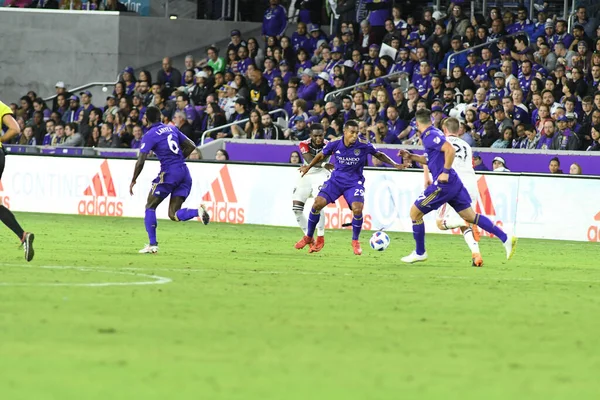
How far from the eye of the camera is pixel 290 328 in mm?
9727

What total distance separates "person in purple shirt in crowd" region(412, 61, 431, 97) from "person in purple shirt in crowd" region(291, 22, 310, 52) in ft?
16.0

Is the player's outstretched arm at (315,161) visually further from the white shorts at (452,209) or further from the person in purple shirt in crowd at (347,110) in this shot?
Answer: the person in purple shirt in crowd at (347,110)

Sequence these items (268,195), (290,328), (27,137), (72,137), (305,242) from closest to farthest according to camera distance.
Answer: (290,328) → (305,242) → (268,195) → (72,137) → (27,137)

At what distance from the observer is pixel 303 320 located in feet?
33.6

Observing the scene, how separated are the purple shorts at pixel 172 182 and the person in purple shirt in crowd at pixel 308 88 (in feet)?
40.8

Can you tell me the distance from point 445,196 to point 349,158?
253 cm

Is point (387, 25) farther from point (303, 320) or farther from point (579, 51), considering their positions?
point (303, 320)

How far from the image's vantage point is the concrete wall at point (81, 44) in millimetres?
37250

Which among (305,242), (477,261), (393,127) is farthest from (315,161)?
(393,127)

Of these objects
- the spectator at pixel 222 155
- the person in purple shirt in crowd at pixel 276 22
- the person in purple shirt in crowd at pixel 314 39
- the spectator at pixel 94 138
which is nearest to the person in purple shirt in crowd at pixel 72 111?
the spectator at pixel 94 138

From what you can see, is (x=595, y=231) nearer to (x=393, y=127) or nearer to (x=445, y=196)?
(x=393, y=127)

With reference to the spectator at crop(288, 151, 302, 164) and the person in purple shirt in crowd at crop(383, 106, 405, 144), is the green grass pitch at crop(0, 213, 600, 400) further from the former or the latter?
the person in purple shirt in crowd at crop(383, 106, 405, 144)

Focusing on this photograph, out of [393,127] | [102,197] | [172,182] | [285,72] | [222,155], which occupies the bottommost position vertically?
[102,197]

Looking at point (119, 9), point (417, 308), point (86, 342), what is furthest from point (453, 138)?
point (119, 9)
